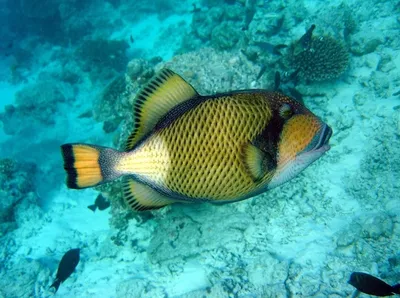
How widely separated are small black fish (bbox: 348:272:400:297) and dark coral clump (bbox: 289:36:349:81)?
397 centimetres

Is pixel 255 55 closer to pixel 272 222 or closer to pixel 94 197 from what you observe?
pixel 272 222

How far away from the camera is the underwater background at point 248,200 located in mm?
3930

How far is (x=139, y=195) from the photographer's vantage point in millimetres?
1507

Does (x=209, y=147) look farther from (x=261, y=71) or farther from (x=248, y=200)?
(x=261, y=71)

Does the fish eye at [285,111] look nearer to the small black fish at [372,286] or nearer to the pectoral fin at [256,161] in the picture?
the pectoral fin at [256,161]

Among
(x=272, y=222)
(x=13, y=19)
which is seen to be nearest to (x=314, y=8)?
(x=272, y=222)

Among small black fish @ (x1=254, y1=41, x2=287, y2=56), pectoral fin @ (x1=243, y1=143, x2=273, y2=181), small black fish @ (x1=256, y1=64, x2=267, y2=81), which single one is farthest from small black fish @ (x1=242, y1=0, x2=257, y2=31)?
pectoral fin @ (x1=243, y1=143, x2=273, y2=181)

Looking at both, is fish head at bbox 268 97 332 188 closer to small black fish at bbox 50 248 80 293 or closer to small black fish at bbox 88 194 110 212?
small black fish at bbox 50 248 80 293

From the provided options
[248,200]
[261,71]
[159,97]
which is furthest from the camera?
[261,71]

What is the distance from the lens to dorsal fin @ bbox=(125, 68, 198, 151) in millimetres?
1471

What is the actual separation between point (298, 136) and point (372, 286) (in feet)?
8.21

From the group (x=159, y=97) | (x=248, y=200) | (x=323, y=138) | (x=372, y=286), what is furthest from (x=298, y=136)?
(x=248, y=200)

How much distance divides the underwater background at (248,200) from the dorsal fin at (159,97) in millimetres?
3069

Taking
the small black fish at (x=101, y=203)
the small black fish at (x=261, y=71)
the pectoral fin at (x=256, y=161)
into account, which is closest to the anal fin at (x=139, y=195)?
the pectoral fin at (x=256, y=161)
